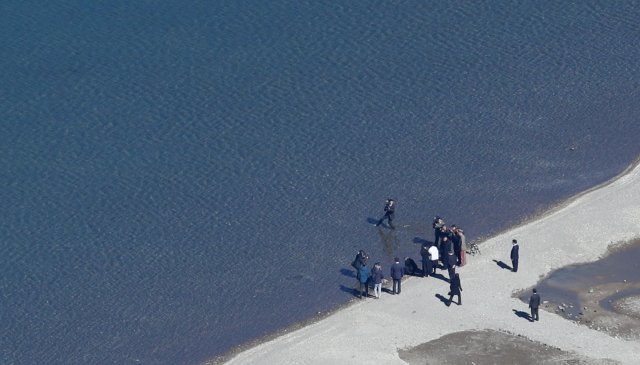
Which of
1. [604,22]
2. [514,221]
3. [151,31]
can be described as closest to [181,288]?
[514,221]

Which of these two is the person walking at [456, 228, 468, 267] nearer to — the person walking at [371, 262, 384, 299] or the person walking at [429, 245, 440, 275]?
the person walking at [429, 245, 440, 275]

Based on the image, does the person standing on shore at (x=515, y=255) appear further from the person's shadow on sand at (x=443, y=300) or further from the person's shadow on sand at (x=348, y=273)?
the person's shadow on sand at (x=348, y=273)

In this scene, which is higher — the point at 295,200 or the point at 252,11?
the point at 252,11

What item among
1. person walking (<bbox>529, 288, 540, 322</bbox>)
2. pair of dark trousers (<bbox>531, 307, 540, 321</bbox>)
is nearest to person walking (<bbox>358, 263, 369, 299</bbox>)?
person walking (<bbox>529, 288, 540, 322</bbox>)

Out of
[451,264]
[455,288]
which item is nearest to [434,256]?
[451,264]

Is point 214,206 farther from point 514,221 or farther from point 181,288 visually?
point 514,221

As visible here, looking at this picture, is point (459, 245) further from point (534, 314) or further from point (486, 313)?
point (534, 314)
